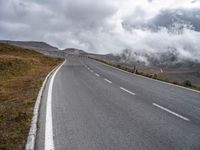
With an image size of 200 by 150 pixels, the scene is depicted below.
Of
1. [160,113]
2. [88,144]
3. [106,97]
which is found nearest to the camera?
[88,144]

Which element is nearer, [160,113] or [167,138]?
[167,138]

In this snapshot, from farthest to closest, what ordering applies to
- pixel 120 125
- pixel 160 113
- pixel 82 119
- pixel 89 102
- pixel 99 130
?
pixel 89 102 → pixel 160 113 → pixel 82 119 → pixel 120 125 → pixel 99 130

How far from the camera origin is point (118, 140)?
5.42 meters

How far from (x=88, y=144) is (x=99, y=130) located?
95 centimetres

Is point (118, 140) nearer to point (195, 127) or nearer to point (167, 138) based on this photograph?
point (167, 138)

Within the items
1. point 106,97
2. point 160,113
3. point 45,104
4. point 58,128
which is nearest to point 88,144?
point 58,128

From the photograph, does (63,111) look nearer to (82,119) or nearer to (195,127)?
(82,119)

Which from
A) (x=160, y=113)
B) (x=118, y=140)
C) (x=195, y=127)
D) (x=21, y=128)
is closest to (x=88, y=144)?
(x=118, y=140)

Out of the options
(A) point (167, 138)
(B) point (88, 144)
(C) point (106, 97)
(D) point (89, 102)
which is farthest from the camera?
(C) point (106, 97)

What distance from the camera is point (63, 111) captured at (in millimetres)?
8039

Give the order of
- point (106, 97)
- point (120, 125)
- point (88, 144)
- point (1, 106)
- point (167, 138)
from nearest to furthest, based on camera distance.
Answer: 1. point (88, 144)
2. point (167, 138)
3. point (120, 125)
4. point (1, 106)
5. point (106, 97)

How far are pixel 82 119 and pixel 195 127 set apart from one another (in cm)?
279

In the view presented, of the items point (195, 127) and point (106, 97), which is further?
point (106, 97)

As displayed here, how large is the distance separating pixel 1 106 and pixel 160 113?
199 inches
